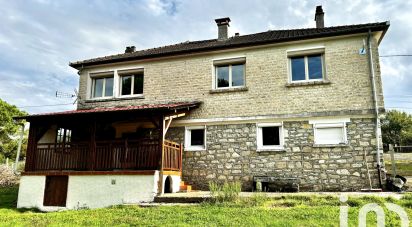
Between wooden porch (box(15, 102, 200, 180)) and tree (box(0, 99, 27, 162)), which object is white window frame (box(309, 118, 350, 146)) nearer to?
wooden porch (box(15, 102, 200, 180))

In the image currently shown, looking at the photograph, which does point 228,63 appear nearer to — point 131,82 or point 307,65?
point 307,65

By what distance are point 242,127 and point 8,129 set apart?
91.7ft

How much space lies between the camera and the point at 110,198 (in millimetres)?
10664

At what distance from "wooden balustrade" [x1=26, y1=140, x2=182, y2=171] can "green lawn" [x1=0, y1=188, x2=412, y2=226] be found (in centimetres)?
190

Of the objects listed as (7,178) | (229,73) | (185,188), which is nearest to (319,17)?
(229,73)

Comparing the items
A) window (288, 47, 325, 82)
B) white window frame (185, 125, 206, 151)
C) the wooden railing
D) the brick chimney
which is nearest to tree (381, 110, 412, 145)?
the brick chimney

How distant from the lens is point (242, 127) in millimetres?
12273

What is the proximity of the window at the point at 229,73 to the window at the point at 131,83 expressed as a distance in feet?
11.4

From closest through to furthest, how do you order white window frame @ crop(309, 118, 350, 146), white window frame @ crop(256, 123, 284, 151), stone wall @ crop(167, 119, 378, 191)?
1. stone wall @ crop(167, 119, 378, 191)
2. white window frame @ crop(309, 118, 350, 146)
3. white window frame @ crop(256, 123, 284, 151)

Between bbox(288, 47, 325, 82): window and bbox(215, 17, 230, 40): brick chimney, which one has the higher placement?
bbox(215, 17, 230, 40): brick chimney

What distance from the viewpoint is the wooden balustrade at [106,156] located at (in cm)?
1097

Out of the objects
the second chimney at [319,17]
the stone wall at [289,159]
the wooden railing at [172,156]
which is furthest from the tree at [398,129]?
the wooden railing at [172,156]

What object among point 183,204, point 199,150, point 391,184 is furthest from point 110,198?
point 391,184

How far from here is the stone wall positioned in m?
10.8
